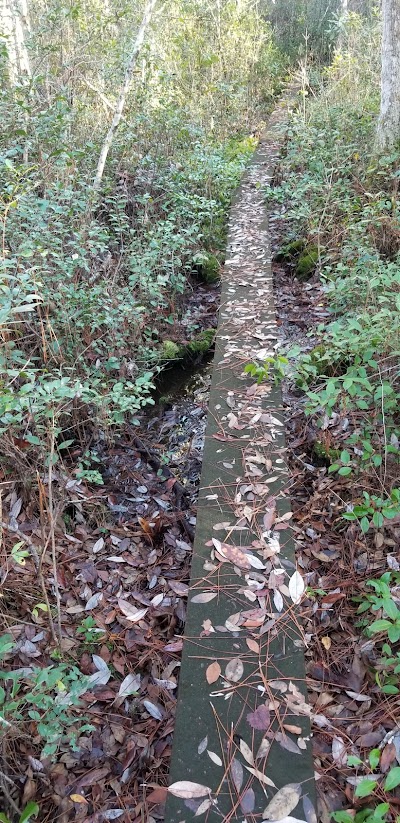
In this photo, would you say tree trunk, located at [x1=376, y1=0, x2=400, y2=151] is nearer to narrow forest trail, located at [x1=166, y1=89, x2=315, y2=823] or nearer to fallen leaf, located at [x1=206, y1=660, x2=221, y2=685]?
narrow forest trail, located at [x1=166, y1=89, x2=315, y2=823]

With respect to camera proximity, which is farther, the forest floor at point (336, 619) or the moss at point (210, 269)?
the moss at point (210, 269)

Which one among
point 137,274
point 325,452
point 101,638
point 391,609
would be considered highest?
point 137,274

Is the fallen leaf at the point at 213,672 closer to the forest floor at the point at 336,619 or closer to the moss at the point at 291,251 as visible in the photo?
the forest floor at the point at 336,619

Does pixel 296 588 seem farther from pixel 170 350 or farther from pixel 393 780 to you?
pixel 170 350

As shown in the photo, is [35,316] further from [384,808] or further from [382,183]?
[382,183]

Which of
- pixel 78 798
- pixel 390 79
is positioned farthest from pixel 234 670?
pixel 390 79

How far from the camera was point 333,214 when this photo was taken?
5.30m

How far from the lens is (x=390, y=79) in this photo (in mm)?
5453

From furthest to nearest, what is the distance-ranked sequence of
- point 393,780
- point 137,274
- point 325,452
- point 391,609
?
point 137,274, point 325,452, point 391,609, point 393,780

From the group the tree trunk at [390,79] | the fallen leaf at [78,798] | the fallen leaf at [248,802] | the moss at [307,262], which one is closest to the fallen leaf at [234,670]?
the fallen leaf at [248,802]

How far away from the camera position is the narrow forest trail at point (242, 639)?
1673 mm

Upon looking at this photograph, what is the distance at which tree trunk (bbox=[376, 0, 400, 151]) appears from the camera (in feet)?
17.6

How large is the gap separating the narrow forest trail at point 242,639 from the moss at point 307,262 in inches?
88.5

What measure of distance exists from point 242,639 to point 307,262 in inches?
167
